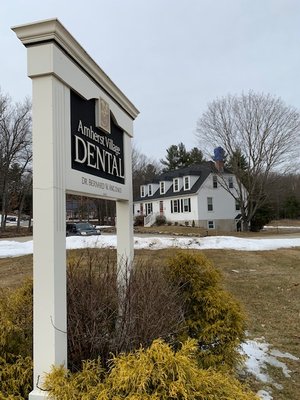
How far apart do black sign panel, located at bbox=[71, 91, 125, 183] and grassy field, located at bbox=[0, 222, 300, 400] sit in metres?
1.67

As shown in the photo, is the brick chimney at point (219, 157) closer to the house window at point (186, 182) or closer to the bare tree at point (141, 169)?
the house window at point (186, 182)

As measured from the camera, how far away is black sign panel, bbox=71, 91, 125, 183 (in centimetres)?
296

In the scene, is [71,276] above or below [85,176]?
below

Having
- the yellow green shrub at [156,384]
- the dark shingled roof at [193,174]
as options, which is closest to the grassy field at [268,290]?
the yellow green shrub at [156,384]

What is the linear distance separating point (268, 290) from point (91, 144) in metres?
6.47

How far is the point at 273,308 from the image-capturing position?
22.6 ft

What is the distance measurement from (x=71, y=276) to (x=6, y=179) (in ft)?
105

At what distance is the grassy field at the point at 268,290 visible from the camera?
415 cm

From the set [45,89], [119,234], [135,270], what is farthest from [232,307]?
[45,89]

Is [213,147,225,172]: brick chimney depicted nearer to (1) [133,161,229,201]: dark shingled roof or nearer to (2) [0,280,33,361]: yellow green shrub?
(1) [133,161,229,201]: dark shingled roof

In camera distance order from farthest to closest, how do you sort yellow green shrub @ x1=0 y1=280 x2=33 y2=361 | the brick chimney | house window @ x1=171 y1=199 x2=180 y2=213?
house window @ x1=171 y1=199 x2=180 y2=213
the brick chimney
yellow green shrub @ x1=0 y1=280 x2=33 y2=361

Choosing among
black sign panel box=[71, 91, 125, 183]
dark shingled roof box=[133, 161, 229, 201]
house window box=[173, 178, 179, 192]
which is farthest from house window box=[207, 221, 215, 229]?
black sign panel box=[71, 91, 125, 183]

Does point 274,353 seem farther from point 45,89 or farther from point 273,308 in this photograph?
point 45,89

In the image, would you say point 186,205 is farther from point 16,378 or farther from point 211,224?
point 16,378
